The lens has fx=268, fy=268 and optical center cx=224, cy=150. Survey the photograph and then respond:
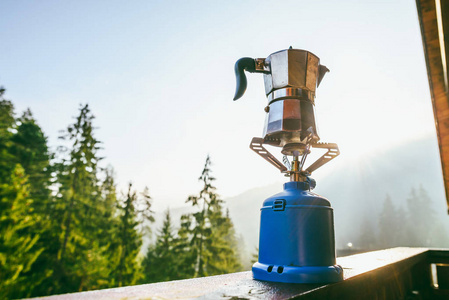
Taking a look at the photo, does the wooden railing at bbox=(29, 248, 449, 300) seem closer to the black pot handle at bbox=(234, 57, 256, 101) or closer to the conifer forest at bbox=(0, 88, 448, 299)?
the black pot handle at bbox=(234, 57, 256, 101)

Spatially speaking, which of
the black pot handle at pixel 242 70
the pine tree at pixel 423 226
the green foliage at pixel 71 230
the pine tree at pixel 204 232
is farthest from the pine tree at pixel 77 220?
the pine tree at pixel 423 226

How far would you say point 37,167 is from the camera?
23.3m

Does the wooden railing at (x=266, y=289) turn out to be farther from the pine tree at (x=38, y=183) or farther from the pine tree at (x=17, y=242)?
the pine tree at (x=38, y=183)

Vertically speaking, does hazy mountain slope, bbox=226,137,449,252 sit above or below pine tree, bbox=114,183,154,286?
above

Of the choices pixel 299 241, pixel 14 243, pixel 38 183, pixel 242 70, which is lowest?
pixel 14 243

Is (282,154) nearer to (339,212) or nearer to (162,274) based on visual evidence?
(162,274)

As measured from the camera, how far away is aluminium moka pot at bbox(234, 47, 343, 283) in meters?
1.28

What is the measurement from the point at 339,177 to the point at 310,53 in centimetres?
15548

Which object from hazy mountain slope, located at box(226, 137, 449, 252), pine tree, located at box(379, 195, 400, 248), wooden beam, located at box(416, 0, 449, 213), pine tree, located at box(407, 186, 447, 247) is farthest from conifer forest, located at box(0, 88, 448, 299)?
hazy mountain slope, located at box(226, 137, 449, 252)

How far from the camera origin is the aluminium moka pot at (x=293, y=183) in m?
1.28

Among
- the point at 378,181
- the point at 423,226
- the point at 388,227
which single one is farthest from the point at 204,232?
the point at 378,181

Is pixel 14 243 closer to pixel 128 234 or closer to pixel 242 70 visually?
pixel 128 234

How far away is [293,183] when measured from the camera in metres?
1.43

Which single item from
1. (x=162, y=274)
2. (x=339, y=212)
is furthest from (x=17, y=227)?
(x=339, y=212)
